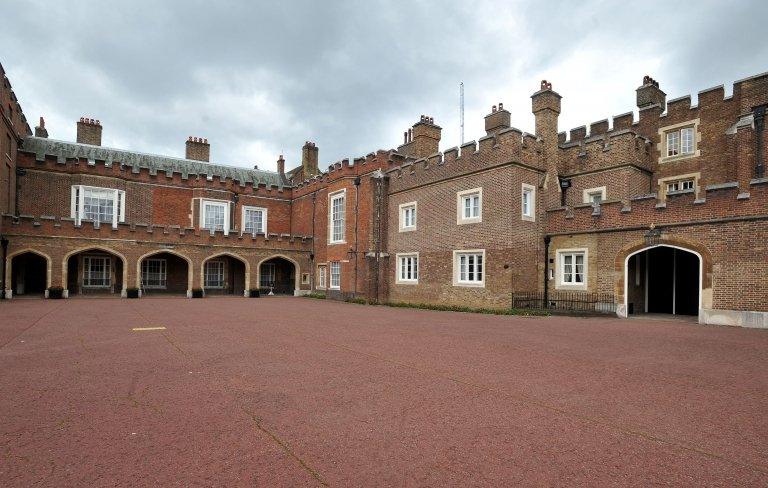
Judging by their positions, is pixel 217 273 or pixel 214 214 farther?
pixel 214 214

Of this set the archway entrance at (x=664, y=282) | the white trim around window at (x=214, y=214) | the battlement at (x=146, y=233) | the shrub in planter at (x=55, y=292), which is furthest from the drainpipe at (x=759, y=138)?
the shrub in planter at (x=55, y=292)

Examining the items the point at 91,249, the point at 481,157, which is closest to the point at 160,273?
the point at 91,249

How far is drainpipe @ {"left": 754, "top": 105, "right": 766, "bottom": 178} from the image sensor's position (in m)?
16.2

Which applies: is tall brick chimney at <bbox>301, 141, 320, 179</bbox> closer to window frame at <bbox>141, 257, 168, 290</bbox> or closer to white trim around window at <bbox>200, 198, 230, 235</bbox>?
white trim around window at <bbox>200, 198, 230, 235</bbox>

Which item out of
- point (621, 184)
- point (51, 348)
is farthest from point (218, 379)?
point (621, 184)

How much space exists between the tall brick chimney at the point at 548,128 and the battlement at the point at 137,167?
61.2 feet

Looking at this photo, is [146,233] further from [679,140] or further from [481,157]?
[679,140]

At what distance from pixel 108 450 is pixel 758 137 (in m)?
20.9

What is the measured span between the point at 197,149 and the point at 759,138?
31.8 meters

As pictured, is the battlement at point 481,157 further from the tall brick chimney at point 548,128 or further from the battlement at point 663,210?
the battlement at point 663,210

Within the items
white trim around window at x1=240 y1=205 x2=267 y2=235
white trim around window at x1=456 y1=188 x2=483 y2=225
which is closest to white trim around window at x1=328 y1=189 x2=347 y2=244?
white trim around window at x1=240 y1=205 x2=267 y2=235

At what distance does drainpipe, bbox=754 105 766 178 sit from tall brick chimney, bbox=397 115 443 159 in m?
13.3

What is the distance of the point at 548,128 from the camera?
1914cm

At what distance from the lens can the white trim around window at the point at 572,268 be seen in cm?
1712
